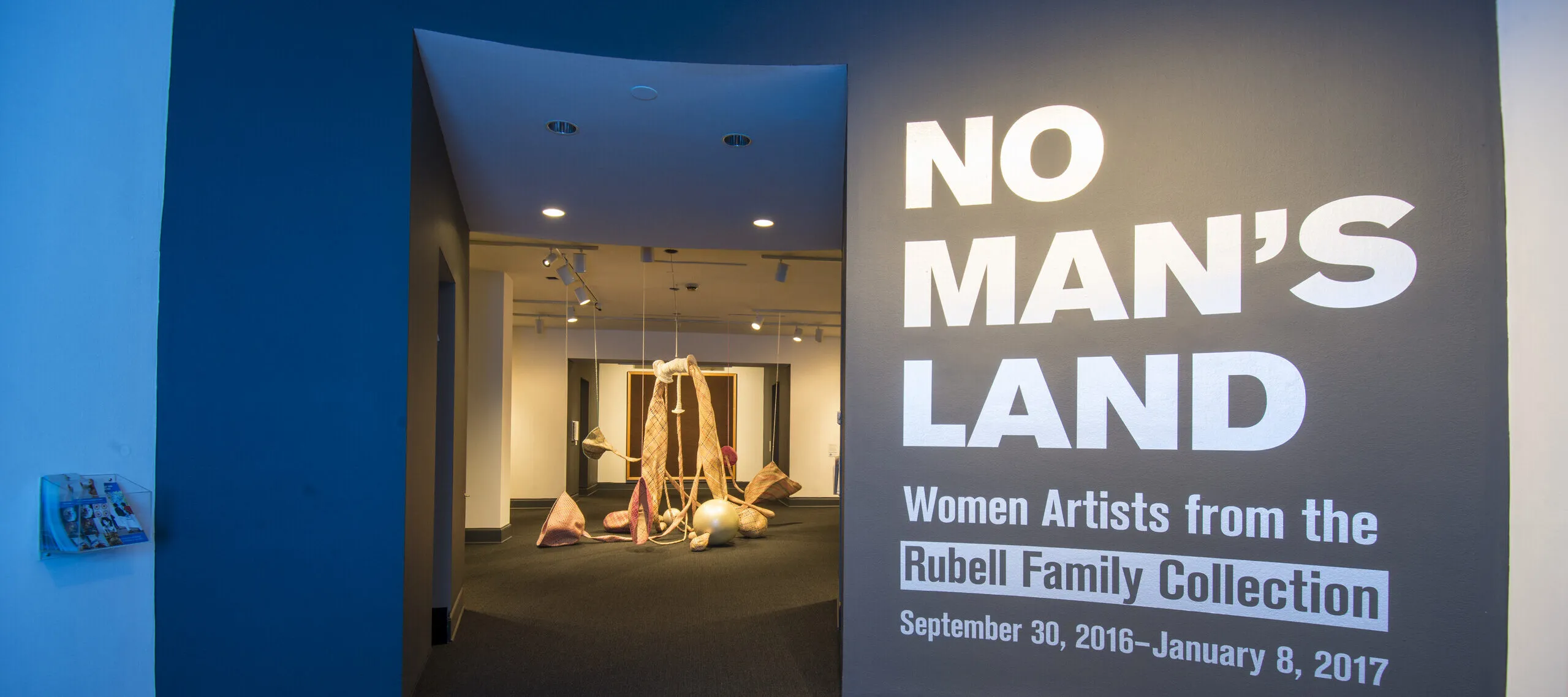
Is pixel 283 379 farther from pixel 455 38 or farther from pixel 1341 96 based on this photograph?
pixel 1341 96

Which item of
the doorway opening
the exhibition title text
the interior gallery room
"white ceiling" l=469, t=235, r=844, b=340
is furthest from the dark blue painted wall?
"white ceiling" l=469, t=235, r=844, b=340

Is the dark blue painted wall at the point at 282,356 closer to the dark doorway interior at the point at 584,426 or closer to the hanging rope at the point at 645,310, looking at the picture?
the hanging rope at the point at 645,310

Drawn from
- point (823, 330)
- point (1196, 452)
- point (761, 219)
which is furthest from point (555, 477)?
point (1196, 452)

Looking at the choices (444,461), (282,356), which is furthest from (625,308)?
(282,356)

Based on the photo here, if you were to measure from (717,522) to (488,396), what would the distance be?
243 cm

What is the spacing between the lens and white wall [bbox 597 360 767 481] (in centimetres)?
1295

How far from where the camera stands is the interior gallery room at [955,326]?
2.17 metres

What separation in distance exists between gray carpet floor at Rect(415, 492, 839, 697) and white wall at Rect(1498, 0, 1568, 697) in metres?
2.31

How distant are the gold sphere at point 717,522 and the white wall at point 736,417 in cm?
565

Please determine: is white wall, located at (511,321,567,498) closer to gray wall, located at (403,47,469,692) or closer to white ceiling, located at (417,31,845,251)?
white ceiling, located at (417,31,845,251)

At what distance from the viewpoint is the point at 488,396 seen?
24.0ft

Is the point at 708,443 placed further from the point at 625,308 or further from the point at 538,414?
the point at 538,414

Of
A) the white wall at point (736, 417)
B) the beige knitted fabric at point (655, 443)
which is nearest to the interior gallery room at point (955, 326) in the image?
the beige knitted fabric at point (655, 443)

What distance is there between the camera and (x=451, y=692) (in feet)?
10.9
